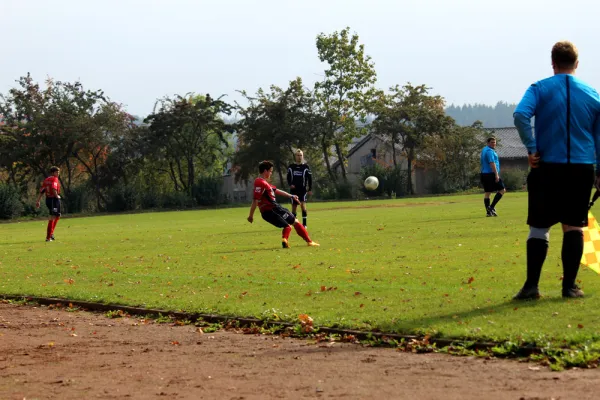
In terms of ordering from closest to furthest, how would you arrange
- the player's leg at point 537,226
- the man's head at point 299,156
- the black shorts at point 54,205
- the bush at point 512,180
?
the player's leg at point 537,226 → the man's head at point 299,156 → the black shorts at point 54,205 → the bush at point 512,180

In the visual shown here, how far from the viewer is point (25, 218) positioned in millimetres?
52719

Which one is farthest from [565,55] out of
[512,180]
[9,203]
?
[512,180]

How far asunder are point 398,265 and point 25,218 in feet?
144

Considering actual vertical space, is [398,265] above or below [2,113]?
below

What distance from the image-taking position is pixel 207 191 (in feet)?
213

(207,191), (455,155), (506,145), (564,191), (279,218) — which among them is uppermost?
(506,145)

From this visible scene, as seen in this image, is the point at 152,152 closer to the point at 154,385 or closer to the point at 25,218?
the point at 25,218

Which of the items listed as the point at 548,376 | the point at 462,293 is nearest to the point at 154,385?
the point at 548,376

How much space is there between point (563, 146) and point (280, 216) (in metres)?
9.62

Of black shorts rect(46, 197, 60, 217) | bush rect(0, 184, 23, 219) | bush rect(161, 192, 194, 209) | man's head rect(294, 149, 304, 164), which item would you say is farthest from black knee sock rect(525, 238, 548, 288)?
bush rect(161, 192, 194, 209)

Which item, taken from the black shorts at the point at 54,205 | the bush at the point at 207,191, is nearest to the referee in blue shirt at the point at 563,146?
the black shorts at the point at 54,205

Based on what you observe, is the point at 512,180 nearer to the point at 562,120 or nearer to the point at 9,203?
the point at 9,203

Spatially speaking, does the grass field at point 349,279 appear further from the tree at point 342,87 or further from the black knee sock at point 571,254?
the tree at point 342,87

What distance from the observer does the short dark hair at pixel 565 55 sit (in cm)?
829
